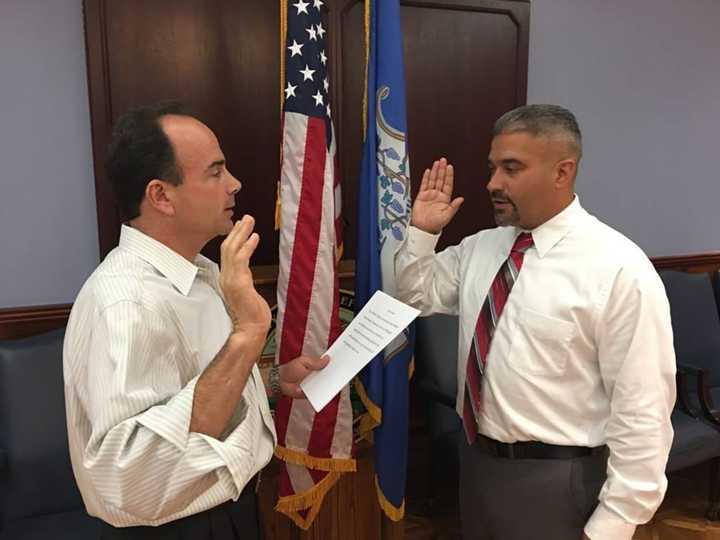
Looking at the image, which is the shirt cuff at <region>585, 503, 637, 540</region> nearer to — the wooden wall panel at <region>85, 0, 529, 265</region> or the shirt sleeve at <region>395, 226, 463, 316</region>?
the shirt sleeve at <region>395, 226, 463, 316</region>

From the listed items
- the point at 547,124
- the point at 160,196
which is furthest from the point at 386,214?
the point at 160,196

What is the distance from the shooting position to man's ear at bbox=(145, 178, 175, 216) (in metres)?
1.13

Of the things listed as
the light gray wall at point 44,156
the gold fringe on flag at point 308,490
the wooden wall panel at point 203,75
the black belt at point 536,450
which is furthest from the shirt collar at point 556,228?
the light gray wall at point 44,156

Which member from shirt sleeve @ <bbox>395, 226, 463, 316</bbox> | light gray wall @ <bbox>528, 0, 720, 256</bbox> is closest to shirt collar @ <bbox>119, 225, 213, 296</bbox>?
shirt sleeve @ <bbox>395, 226, 463, 316</bbox>

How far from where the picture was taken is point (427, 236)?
5.32 feet

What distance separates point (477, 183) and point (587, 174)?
0.77 meters

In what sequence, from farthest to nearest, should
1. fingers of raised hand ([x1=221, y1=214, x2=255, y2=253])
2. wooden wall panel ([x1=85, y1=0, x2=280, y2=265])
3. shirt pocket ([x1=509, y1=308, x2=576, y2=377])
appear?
wooden wall panel ([x1=85, y1=0, x2=280, y2=265]), shirt pocket ([x1=509, y1=308, x2=576, y2=377]), fingers of raised hand ([x1=221, y1=214, x2=255, y2=253])

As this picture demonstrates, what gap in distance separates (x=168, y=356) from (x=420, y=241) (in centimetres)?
82

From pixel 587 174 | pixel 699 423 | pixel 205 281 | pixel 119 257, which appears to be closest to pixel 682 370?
pixel 699 423

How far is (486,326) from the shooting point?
4.80 feet

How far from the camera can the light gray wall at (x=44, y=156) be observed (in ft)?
6.62

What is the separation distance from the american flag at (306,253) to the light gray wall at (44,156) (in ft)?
2.71

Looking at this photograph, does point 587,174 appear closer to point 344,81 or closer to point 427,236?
point 344,81

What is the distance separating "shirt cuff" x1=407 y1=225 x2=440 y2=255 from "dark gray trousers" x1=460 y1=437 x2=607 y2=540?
560 mm
